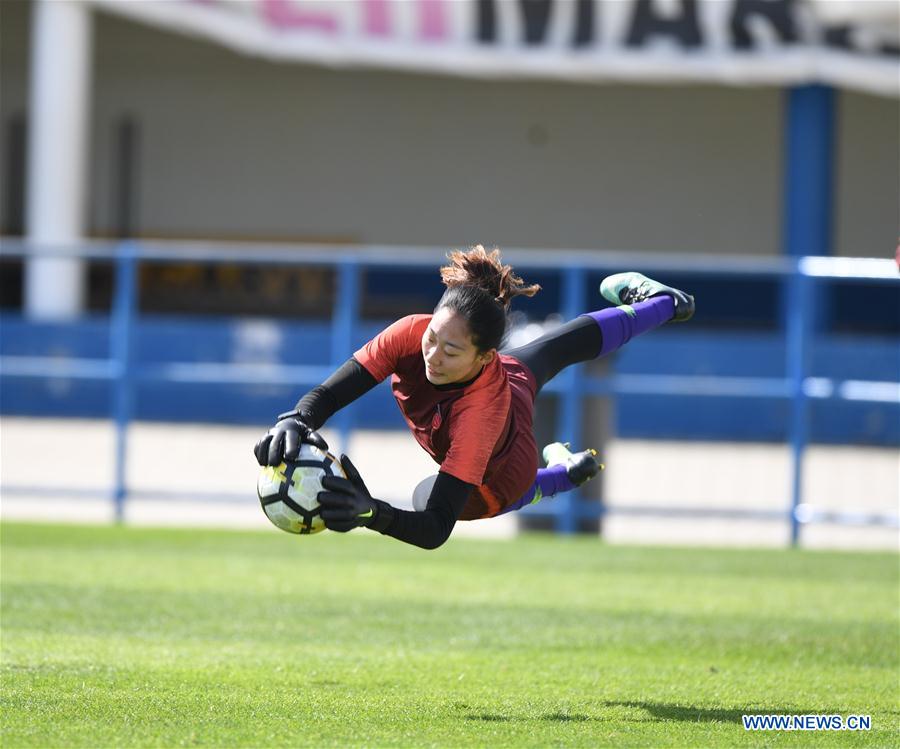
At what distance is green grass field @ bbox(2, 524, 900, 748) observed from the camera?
4691 millimetres

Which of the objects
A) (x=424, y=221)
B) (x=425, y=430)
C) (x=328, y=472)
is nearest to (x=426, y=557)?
(x=425, y=430)

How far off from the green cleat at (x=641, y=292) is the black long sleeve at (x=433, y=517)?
1665 mm

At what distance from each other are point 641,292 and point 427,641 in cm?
189

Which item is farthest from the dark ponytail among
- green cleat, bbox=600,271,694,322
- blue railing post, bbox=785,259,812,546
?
blue railing post, bbox=785,259,812,546

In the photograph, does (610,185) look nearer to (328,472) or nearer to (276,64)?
(276,64)

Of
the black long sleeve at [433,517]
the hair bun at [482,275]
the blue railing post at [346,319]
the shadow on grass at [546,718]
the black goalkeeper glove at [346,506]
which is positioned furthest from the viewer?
the blue railing post at [346,319]

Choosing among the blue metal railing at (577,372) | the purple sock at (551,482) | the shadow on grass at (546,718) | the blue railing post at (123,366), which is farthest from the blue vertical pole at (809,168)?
the shadow on grass at (546,718)

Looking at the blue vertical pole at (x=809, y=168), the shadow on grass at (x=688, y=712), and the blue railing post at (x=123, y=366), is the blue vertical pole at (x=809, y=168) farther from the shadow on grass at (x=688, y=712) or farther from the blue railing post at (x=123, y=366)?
the shadow on grass at (x=688, y=712)

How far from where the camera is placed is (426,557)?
9.68 meters

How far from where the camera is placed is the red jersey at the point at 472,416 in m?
5.02

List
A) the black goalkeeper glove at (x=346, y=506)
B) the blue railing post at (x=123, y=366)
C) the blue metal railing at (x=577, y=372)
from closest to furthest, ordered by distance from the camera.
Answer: the black goalkeeper glove at (x=346, y=506) → the blue metal railing at (x=577, y=372) → the blue railing post at (x=123, y=366)

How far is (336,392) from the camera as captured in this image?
5.26 metres

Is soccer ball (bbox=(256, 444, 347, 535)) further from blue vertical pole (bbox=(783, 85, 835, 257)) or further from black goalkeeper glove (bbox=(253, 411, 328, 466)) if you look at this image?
blue vertical pole (bbox=(783, 85, 835, 257))

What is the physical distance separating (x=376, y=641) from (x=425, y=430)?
61.1 inches
